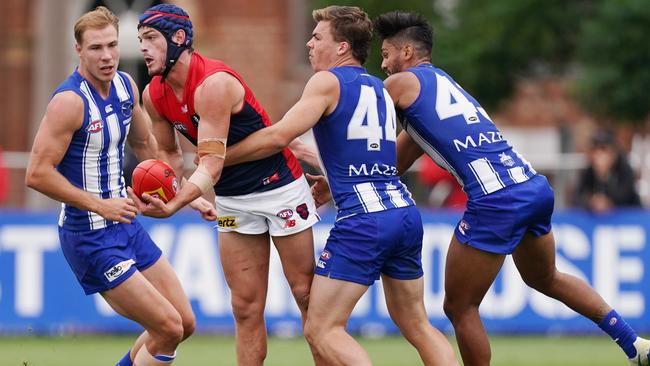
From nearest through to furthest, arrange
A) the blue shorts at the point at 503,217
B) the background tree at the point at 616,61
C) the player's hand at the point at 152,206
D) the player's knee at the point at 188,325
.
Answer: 1. the player's hand at the point at 152,206
2. the blue shorts at the point at 503,217
3. the player's knee at the point at 188,325
4. the background tree at the point at 616,61

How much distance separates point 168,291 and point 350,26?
89.4 inches

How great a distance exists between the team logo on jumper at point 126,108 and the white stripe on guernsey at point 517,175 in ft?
8.50

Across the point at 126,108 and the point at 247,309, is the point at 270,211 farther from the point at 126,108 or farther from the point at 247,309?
the point at 126,108

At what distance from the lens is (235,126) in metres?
9.23

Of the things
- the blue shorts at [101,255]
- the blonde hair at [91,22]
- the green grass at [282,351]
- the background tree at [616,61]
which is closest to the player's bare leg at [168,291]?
the blue shorts at [101,255]

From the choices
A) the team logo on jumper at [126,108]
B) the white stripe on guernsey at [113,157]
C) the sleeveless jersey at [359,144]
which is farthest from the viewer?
the team logo on jumper at [126,108]

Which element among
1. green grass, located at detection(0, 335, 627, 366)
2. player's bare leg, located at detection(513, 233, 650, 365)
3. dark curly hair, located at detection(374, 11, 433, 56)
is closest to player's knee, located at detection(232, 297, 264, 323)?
player's bare leg, located at detection(513, 233, 650, 365)

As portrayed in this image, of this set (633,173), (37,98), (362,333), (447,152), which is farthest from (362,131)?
(37,98)

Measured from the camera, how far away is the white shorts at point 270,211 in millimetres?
9406

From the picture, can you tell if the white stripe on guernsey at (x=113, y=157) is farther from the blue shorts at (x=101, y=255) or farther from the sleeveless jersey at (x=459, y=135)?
the sleeveless jersey at (x=459, y=135)

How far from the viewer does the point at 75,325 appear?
50.0 ft

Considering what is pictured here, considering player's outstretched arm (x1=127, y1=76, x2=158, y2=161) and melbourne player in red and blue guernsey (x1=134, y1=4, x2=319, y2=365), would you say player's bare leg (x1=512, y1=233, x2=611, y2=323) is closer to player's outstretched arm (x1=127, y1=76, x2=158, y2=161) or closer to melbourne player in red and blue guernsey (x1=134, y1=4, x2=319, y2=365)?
melbourne player in red and blue guernsey (x1=134, y1=4, x2=319, y2=365)

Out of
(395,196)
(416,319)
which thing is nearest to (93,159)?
(395,196)

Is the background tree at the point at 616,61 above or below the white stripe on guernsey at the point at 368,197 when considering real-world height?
below
